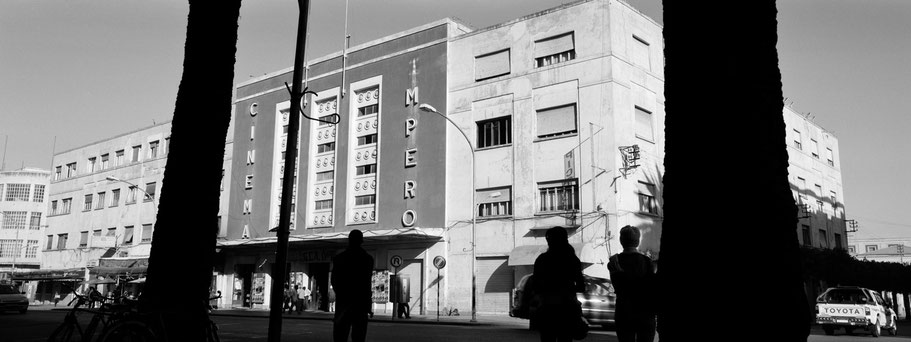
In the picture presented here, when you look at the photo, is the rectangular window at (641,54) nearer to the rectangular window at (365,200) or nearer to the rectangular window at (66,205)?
A: the rectangular window at (365,200)

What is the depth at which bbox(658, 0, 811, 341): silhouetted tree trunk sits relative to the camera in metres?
2.99

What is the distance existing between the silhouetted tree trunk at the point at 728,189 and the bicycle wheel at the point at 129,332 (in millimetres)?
3595

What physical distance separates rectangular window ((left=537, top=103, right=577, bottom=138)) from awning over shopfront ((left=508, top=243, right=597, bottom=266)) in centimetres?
451

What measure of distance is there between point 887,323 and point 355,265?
20869 millimetres

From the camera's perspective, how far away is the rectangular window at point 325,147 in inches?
1421

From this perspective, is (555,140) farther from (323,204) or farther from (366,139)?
(323,204)

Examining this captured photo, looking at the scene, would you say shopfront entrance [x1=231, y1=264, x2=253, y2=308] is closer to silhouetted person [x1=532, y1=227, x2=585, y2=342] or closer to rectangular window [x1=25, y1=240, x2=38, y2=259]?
silhouetted person [x1=532, y1=227, x2=585, y2=342]

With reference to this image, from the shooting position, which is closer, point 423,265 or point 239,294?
point 423,265

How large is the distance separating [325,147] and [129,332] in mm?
31858

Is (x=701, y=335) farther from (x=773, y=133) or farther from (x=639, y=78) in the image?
(x=639, y=78)

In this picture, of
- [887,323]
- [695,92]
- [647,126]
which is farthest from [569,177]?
[695,92]

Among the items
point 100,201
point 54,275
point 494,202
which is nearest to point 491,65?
point 494,202

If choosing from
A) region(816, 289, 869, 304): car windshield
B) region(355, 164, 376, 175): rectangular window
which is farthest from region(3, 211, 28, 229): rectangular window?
region(816, 289, 869, 304): car windshield

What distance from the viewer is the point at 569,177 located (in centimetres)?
2706
